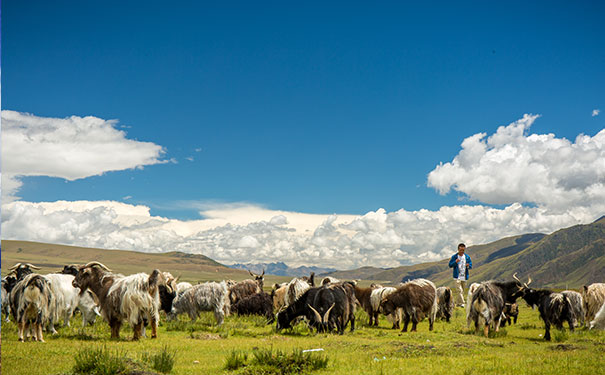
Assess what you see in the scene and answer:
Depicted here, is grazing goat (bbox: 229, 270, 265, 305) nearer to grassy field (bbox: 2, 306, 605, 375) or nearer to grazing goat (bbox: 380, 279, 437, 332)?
grassy field (bbox: 2, 306, 605, 375)

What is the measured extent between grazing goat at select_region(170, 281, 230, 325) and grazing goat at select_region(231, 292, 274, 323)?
4157 millimetres

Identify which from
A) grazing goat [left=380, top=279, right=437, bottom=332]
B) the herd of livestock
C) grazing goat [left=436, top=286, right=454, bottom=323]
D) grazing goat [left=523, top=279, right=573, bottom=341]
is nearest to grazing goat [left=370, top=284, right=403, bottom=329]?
the herd of livestock

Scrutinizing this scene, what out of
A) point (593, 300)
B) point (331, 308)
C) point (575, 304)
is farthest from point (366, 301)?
point (593, 300)

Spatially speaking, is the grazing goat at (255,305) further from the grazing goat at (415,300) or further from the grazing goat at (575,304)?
the grazing goat at (575,304)

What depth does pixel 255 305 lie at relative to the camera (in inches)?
1097

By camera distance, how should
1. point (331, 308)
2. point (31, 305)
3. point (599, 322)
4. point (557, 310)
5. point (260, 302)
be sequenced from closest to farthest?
point (31, 305) → point (557, 310) → point (331, 308) → point (599, 322) → point (260, 302)

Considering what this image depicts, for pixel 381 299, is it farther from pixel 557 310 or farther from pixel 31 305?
pixel 31 305

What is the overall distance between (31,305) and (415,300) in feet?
52.1

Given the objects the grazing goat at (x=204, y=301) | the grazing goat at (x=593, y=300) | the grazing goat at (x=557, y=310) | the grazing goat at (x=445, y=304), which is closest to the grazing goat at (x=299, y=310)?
the grazing goat at (x=204, y=301)

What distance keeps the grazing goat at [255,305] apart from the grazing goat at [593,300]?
57.4 ft

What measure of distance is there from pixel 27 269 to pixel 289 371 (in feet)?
58.5

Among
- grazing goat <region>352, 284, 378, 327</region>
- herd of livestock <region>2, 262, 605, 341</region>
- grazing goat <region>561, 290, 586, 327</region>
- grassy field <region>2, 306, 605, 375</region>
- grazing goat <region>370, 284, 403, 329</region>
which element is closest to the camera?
grassy field <region>2, 306, 605, 375</region>

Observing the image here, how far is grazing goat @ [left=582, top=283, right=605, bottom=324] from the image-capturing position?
2281cm

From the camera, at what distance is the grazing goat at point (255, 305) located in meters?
27.7
